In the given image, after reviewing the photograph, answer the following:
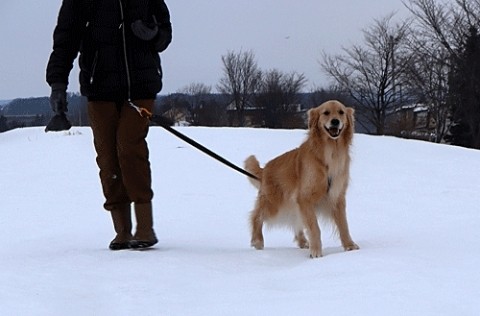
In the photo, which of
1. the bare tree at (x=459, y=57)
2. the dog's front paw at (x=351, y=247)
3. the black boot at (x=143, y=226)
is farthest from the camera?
the bare tree at (x=459, y=57)

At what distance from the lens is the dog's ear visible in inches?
162

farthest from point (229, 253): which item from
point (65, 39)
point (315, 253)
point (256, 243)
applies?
point (65, 39)

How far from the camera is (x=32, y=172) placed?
383 inches

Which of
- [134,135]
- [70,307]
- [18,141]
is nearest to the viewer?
[70,307]

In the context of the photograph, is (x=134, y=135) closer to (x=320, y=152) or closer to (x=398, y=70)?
(x=320, y=152)

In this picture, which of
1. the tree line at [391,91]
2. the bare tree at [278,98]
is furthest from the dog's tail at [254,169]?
the bare tree at [278,98]

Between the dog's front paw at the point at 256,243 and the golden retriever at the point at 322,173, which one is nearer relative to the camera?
the golden retriever at the point at 322,173

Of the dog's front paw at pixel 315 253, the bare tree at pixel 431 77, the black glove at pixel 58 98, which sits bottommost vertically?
the dog's front paw at pixel 315 253

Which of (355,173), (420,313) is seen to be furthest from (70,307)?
(355,173)

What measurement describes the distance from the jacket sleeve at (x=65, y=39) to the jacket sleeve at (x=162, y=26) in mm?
489

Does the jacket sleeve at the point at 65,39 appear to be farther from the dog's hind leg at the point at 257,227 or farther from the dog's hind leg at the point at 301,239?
the dog's hind leg at the point at 301,239

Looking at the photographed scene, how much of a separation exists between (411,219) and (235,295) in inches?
117

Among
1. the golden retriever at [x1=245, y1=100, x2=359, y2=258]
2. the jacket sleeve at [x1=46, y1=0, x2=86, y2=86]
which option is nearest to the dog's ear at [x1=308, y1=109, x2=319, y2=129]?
the golden retriever at [x1=245, y1=100, x2=359, y2=258]

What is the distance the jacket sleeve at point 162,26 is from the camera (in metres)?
4.03
